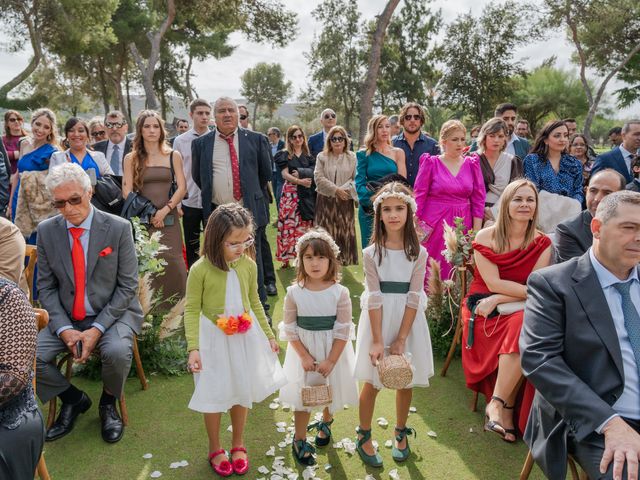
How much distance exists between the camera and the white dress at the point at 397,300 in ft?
11.2

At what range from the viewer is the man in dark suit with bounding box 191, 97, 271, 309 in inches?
205

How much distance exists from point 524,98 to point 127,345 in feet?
153

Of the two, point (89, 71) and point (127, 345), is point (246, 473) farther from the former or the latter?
point (89, 71)

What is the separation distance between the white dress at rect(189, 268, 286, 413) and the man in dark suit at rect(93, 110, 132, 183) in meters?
4.22

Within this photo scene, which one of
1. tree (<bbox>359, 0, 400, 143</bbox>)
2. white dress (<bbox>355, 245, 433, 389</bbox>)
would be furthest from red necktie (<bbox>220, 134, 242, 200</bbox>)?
tree (<bbox>359, 0, 400, 143</bbox>)

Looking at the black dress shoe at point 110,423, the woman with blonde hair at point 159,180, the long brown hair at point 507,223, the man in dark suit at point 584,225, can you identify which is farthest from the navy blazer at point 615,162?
the black dress shoe at point 110,423

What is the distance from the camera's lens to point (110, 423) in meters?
3.52

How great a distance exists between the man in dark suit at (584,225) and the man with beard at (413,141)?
9.41ft

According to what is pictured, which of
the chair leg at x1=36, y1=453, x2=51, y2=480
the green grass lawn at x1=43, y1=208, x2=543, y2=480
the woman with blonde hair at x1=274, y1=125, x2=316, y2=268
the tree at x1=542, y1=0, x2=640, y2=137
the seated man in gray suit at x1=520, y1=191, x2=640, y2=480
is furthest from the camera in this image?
the tree at x1=542, y1=0, x2=640, y2=137

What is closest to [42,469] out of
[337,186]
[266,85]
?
[337,186]

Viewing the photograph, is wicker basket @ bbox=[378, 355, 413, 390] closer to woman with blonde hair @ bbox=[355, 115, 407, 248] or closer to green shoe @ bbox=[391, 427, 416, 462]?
green shoe @ bbox=[391, 427, 416, 462]

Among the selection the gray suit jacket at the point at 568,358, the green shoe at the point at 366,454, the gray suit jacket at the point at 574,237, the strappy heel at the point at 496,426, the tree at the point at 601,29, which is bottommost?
the green shoe at the point at 366,454

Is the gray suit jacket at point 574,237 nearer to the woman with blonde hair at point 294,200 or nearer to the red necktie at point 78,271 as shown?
the red necktie at point 78,271

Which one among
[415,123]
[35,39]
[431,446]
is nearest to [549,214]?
[415,123]
